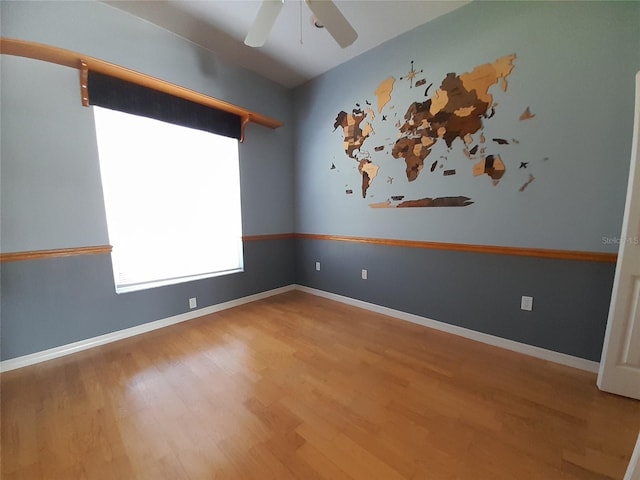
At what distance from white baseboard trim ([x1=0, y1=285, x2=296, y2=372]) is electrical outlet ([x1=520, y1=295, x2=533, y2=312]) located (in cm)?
297

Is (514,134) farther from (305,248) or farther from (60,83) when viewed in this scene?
(60,83)

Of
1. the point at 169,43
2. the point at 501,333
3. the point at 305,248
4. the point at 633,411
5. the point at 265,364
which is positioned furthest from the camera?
the point at 305,248

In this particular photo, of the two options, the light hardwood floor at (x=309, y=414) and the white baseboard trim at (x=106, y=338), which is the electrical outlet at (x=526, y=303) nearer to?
the light hardwood floor at (x=309, y=414)

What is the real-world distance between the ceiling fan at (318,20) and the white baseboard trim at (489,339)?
2.60 m

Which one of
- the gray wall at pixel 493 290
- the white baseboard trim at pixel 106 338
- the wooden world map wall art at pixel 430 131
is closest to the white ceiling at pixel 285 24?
the wooden world map wall art at pixel 430 131

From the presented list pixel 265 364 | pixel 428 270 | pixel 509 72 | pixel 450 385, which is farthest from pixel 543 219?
pixel 265 364

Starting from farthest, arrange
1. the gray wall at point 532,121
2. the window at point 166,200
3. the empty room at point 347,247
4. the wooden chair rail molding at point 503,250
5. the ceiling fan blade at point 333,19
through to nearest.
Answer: the window at point 166,200
the wooden chair rail molding at point 503,250
the gray wall at point 532,121
the ceiling fan blade at point 333,19
the empty room at point 347,247

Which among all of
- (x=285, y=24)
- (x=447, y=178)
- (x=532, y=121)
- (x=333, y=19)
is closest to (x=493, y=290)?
(x=447, y=178)

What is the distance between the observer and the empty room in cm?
128

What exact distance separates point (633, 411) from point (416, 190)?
2.06 m

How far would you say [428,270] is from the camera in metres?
2.48

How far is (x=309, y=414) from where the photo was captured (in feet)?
4.63

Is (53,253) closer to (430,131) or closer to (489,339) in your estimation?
(430,131)

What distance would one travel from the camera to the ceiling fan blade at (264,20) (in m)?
1.45
